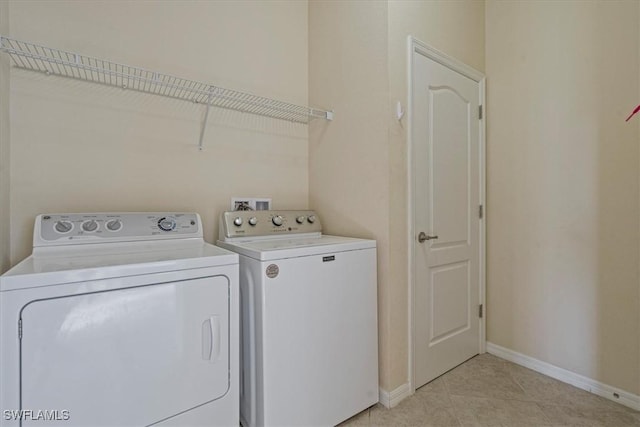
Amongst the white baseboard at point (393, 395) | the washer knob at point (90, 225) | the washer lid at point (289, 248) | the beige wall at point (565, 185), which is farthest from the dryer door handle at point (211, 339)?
the beige wall at point (565, 185)

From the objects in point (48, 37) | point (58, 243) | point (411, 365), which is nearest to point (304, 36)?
point (48, 37)

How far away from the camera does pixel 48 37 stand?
1453mm

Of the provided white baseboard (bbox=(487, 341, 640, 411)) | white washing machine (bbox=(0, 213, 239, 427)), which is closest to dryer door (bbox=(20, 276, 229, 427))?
white washing machine (bbox=(0, 213, 239, 427))

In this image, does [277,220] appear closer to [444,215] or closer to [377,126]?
[377,126]

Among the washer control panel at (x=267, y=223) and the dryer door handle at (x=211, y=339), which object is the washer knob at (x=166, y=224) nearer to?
the washer control panel at (x=267, y=223)

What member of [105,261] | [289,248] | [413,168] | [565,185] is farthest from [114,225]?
[565,185]

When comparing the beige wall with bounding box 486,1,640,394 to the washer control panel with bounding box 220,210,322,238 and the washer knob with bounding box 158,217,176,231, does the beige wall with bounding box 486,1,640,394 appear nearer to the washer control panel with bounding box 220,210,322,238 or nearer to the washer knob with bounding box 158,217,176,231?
the washer control panel with bounding box 220,210,322,238

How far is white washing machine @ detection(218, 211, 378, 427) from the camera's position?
52.9 inches

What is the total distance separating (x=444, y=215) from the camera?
205cm

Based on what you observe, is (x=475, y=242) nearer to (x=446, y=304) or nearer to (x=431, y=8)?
(x=446, y=304)

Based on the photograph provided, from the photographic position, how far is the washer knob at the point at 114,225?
1.45m

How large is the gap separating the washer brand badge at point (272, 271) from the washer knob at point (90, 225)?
85 centimetres

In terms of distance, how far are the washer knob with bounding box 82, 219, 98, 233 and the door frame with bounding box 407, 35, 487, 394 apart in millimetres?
1625

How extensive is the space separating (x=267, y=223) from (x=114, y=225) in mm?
784
